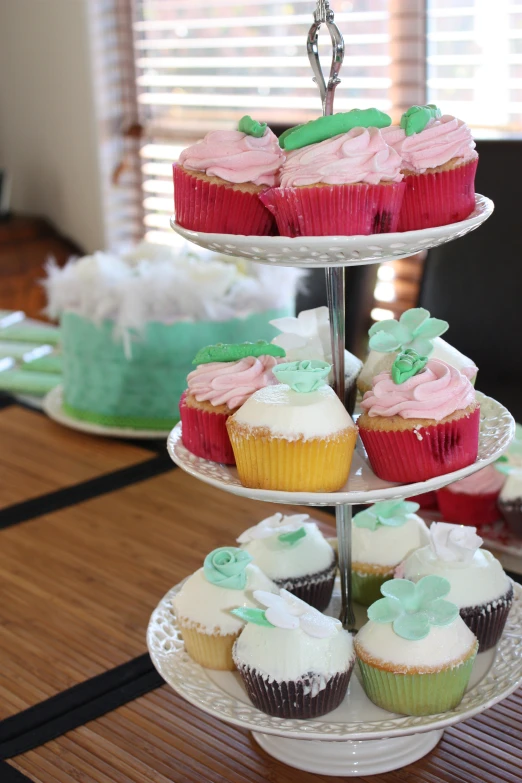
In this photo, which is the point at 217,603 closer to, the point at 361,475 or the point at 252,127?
the point at 361,475

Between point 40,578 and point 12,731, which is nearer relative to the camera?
point 12,731

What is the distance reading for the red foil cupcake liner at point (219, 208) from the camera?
86 cm

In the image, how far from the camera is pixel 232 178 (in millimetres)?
857

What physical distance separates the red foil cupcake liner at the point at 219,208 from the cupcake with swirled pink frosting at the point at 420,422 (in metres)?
0.18

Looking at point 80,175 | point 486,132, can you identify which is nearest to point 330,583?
point 486,132

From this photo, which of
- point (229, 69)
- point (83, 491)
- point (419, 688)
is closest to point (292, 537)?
point (419, 688)

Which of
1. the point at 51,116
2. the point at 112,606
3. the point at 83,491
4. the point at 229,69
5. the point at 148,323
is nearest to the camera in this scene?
the point at 112,606

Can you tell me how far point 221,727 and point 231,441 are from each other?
1.01 feet

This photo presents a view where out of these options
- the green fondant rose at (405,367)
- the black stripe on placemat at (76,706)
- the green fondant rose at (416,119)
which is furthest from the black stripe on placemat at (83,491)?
the green fondant rose at (416,119)

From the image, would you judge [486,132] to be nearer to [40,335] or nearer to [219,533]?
[40,335]

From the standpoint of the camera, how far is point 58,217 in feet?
14.9

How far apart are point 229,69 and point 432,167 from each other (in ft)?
10.6

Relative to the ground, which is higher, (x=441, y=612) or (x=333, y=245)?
(x=333, y=245)

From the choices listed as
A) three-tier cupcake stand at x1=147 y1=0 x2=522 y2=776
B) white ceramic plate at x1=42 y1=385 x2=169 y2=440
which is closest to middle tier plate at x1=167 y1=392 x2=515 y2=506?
three-tier cupcake stand at x1=147 y1=0 x2=522 y2=776
